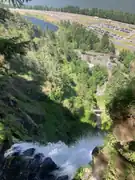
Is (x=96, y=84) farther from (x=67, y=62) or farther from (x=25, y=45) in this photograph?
(x=25, y=45)

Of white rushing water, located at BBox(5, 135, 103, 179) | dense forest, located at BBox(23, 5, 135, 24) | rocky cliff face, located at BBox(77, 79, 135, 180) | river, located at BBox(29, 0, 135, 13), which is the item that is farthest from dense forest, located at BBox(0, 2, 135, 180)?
river, located at BBox(29, 0, 135, 13)

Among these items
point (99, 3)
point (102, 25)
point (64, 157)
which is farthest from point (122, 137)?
point (99, 3)

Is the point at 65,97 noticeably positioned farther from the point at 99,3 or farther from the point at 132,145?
the point at 99,3

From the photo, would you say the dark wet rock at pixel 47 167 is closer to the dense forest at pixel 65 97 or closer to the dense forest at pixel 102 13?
the dense forest at pixel 65 97

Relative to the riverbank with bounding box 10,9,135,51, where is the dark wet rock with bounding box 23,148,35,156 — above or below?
above

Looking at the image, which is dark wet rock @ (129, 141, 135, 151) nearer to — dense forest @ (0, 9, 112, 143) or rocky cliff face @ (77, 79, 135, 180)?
rocky cliff face @ (77, 79, 135, 180)

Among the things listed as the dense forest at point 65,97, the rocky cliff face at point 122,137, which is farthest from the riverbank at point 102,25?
the rocky cliff face at point 122,137

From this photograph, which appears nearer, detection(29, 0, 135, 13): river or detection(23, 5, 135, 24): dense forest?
detection(23, 5, 135, 24): dense forest
